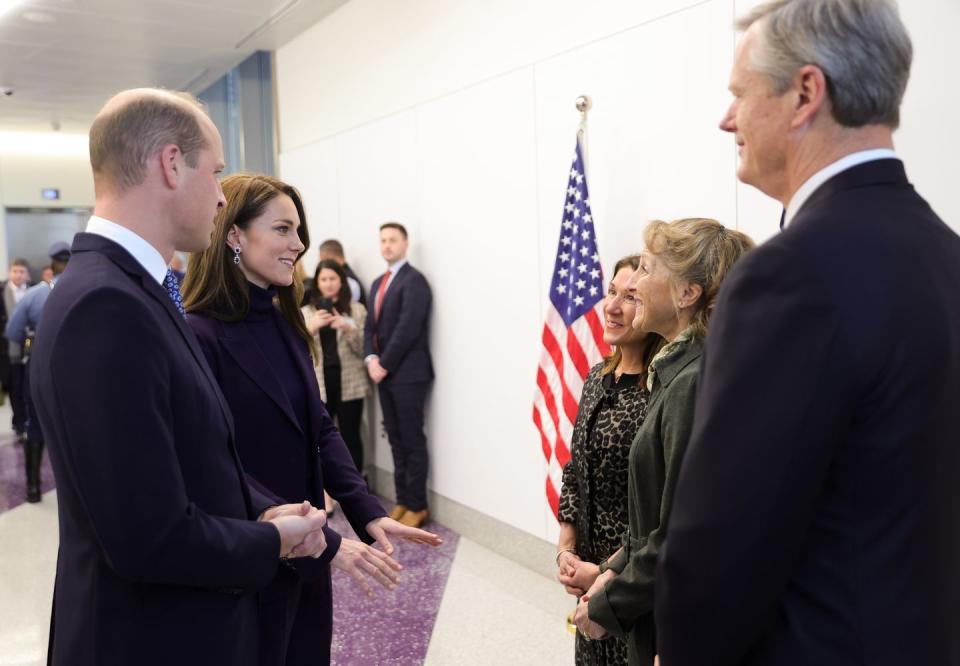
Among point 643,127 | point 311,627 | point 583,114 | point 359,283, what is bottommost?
point 311,627

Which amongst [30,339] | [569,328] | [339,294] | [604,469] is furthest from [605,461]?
[30,339]

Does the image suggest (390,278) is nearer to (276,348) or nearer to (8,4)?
(276,348)

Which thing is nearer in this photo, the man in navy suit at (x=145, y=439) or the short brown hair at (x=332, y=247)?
the man in navy suit at (x=145, y=439)

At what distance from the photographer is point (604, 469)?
2.07 m

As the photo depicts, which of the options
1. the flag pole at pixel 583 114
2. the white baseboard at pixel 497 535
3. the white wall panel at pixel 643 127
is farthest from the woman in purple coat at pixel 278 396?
the white baseboard at pixel 497 535

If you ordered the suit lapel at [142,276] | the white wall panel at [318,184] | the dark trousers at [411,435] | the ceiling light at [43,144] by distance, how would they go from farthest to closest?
1. the ceiling light at [43,144]
2. the white wall panel at [318,184]
3. the dark trousers at [411,435]
4. the suit lapel at [142,276]

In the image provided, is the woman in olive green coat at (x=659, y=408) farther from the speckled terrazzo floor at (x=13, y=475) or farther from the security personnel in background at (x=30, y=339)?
the speckled terrazzo floor at (x=13, y=475)

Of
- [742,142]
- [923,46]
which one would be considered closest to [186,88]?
[923,46]

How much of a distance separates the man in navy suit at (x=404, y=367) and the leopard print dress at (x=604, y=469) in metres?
2.68

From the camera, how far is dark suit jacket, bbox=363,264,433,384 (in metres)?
4.79

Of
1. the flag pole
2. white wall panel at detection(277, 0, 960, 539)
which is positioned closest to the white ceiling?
white wall panel at detection(277, 0, 960, 539)

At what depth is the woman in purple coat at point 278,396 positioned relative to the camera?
5.84 ft

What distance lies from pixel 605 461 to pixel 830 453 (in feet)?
3.82

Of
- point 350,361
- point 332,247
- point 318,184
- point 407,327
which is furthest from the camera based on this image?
point 318,184
